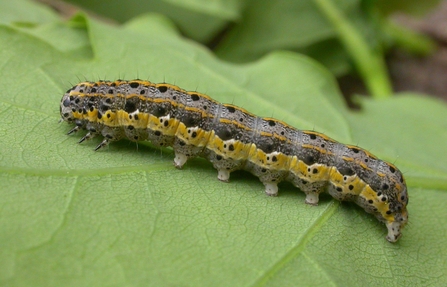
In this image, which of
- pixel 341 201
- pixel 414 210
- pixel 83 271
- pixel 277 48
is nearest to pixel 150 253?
pixel 83 271

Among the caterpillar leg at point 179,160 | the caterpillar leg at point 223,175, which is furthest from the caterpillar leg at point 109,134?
the caterpillar leg at point 223,175

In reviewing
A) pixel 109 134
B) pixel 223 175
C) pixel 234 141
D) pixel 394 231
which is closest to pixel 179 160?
pixel 223 175

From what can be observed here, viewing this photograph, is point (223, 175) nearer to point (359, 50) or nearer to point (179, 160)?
point (179, 160)

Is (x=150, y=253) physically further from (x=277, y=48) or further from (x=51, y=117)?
(x=277, y=48)

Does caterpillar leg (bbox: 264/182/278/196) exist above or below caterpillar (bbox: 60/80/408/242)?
below

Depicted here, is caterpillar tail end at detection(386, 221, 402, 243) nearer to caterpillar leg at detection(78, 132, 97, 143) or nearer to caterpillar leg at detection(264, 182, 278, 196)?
caterpillar leg at detection(264, 182, 278, 196)

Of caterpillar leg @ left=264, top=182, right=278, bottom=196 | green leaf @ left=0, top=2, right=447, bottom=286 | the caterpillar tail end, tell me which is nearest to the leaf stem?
green leaf @ left=0, top=2, right=447, bottom=286

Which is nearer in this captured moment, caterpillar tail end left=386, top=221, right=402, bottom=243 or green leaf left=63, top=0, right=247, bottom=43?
caterpillar tail end left=386, top=221, right=402, bottom=243
